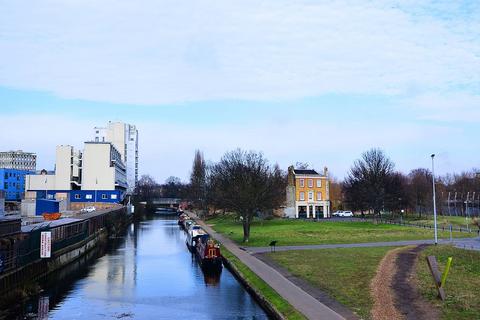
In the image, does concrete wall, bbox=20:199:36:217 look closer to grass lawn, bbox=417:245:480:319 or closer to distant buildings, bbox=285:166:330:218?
Answer: distant buildings, bbox=285:166:330:218

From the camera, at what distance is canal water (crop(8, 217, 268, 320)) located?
26578 millimetres

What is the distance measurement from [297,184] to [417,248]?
216ft

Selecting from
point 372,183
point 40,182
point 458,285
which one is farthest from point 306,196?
point 458,285

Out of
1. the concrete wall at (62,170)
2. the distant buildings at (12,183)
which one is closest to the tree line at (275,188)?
the concrete wall at (62,170)

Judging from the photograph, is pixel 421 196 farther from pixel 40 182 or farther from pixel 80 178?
pixel 40 182

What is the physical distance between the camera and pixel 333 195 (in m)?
171

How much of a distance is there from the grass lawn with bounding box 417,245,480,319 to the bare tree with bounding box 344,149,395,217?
48.9 m

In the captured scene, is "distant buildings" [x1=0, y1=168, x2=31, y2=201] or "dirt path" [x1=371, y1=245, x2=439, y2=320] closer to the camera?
"dirt path" [x1=371, y1=245, x2=439, y2=320]

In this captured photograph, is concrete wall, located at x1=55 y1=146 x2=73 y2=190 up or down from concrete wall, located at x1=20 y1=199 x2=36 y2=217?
up

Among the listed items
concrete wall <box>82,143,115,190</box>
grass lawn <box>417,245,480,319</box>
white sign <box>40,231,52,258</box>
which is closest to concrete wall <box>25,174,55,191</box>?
concrete wall <box>82,143,115,190</box>

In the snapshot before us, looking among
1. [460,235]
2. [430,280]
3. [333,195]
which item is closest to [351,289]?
[430,280]

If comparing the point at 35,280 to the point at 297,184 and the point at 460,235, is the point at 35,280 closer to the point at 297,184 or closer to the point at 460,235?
the point at 460,235

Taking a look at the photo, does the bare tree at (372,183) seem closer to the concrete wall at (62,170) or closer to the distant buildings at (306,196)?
the distant buildings at (306,196)

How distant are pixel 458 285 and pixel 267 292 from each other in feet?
32.0
